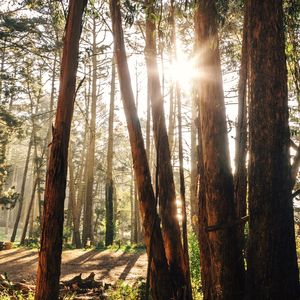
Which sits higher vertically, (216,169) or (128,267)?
(216,169)

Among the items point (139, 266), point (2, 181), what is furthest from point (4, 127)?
point (139, 266)

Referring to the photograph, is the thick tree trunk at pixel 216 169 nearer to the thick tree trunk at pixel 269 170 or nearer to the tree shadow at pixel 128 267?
the thick tree trunk at pixel 269 170

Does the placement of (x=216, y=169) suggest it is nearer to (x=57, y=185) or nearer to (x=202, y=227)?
(x=202, y=227)

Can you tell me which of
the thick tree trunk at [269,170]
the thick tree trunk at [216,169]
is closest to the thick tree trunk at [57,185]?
the thick tree trunk at [216,169]

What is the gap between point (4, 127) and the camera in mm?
18438

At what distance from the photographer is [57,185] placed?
15.4 ft

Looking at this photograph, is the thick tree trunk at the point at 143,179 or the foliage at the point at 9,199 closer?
the thick tree trunk at the point at 143,179

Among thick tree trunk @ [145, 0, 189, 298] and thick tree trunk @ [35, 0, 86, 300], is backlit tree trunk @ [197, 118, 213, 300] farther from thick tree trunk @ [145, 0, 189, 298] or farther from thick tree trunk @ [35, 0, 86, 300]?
thick tree trunk @ [35, 0, 86, 300]

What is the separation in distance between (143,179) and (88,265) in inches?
341

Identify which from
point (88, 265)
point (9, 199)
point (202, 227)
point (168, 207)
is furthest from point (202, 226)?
point (9, 199)

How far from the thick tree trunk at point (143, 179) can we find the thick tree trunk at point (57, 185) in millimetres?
720

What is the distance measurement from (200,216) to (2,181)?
60.1 feet

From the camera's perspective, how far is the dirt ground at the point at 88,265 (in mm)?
10766

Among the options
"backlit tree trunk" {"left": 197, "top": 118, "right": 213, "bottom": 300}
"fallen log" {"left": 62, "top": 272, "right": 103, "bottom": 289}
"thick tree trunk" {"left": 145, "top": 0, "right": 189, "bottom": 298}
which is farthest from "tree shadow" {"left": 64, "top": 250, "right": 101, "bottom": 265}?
"backlit tree trunk" {"left": 197, "top": 118, "right": 213, "bottom": 300}
